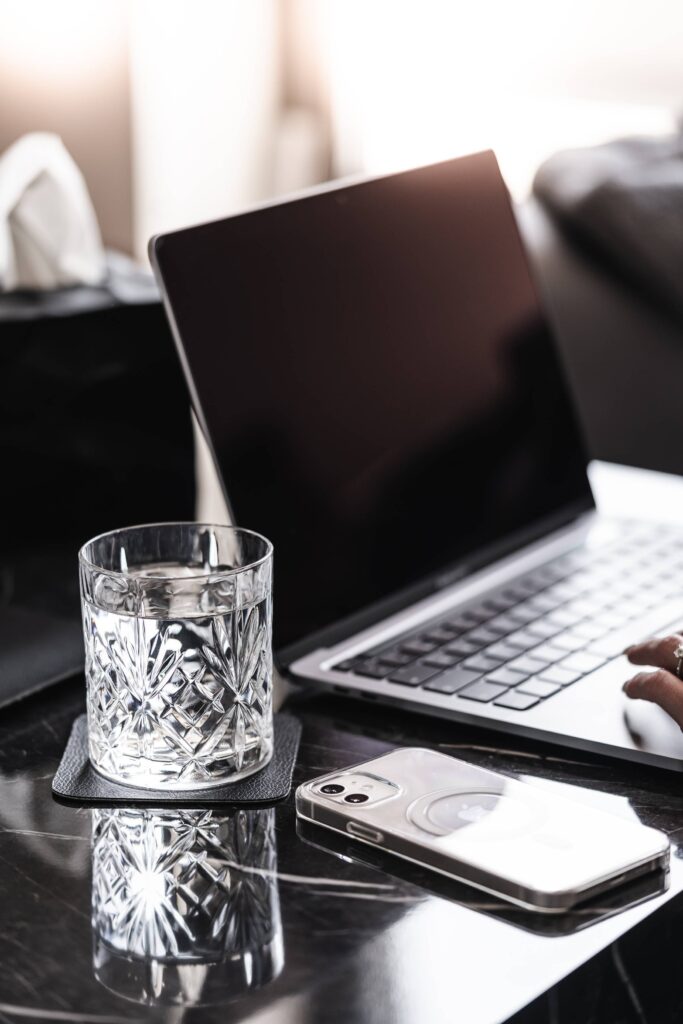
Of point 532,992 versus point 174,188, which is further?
point 174,188

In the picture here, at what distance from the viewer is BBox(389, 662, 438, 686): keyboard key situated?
2.47ft

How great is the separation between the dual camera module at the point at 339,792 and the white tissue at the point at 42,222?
0.80m

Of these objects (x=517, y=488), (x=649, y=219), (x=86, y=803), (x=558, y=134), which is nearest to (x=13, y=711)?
(x=86, y=803)

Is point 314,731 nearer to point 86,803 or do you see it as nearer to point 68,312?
point 86,803

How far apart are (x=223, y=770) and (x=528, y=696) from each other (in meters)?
0.19

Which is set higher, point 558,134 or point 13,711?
point 558,134

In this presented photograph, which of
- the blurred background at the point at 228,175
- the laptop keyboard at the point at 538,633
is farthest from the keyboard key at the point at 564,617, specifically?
the blurred background at the point at 228,175

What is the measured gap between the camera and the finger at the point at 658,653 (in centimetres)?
71

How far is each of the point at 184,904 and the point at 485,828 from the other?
133 millimetres

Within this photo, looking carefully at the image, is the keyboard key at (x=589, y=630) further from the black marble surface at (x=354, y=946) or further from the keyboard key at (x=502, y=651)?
the black marble surface at (x=354, y=946)

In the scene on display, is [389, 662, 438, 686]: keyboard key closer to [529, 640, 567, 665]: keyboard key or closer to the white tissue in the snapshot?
[529, 640, 567, 665]: keyboard key

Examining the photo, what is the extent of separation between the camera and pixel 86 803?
63cm

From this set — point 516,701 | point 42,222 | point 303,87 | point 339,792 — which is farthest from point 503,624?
point 303,87

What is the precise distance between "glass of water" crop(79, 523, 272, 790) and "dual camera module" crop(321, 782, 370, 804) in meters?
0.05
